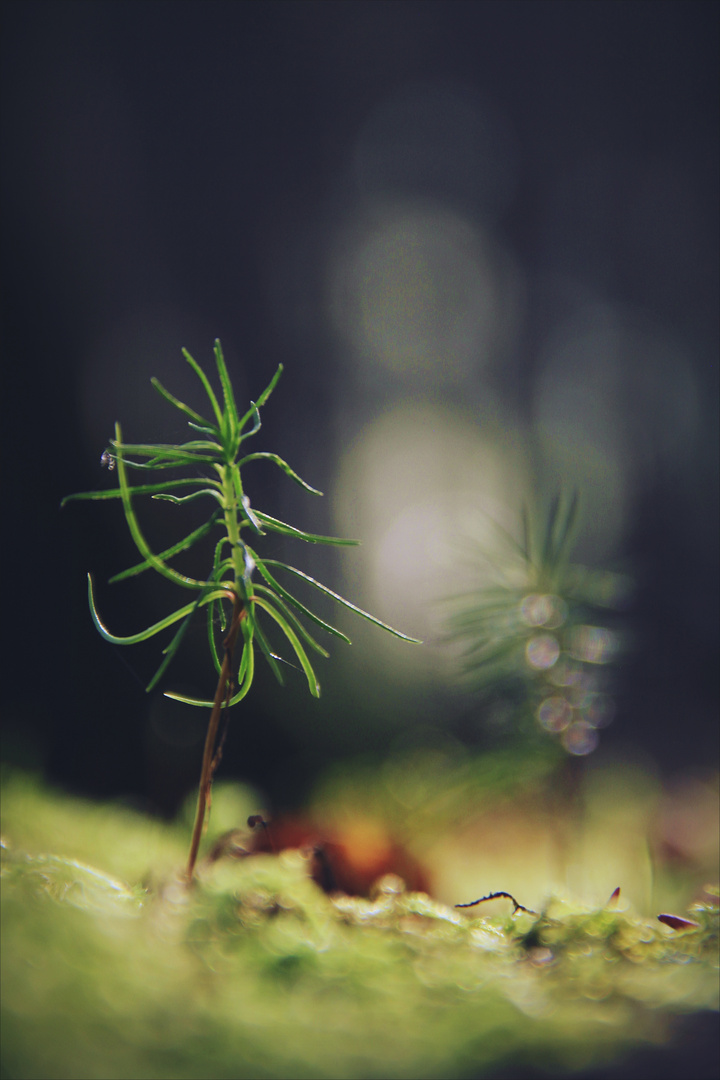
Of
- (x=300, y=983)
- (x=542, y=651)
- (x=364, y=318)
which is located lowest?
(x=300, y=983)

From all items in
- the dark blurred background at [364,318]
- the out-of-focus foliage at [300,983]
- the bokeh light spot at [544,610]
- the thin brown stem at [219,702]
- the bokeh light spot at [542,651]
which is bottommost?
the out-of-focus foliage at [300,983]

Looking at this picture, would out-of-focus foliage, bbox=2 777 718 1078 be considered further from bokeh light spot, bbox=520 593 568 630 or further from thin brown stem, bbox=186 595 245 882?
bokeh light spot, bbox=520 593 568 630

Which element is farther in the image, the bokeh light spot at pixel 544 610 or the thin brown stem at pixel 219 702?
the bokeh light spot at pixel 544 610

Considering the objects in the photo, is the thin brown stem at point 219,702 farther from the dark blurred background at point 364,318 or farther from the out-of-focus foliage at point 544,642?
the dark blurred background at point 364,318

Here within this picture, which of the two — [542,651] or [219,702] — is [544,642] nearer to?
[542,651]

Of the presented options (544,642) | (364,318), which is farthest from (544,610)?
(364,318)

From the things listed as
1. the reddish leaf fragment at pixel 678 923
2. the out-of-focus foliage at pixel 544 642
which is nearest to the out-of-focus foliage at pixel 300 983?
the reddish leaf fragment at pixel 678 923

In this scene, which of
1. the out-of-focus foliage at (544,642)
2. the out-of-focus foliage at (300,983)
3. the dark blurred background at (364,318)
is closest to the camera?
the out-of-focus foliage at (300,983)

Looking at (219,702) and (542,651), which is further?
(542,651)
